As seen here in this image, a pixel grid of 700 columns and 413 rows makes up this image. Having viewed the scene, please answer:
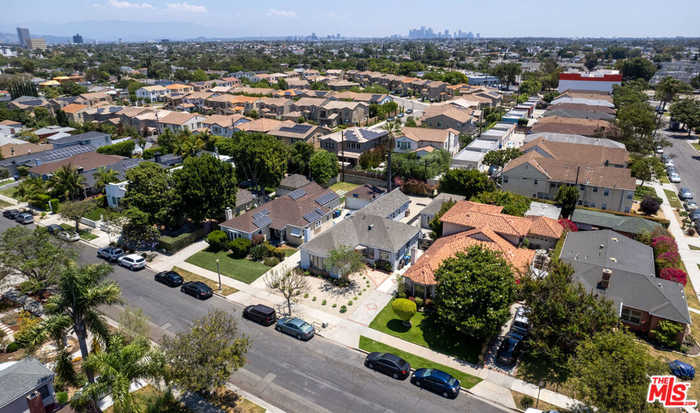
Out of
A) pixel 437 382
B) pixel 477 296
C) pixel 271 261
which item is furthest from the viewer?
pixel 271 261

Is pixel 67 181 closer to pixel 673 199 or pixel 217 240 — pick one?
pixel 217 240

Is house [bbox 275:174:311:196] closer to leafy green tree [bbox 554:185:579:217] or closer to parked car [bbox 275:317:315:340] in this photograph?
parked car [bbox 275:317:315:340]

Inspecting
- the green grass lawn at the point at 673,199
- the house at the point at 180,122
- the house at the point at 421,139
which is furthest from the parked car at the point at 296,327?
the house at the point at 180,122

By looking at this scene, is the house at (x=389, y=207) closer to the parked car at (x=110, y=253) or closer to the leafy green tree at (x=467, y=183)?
the leafy green tree at (x=467, y=183)

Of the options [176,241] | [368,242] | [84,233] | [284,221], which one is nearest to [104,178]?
[84,233]

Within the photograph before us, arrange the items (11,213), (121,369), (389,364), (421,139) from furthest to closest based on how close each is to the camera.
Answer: (421,139), (11,213), (389,364), (121,369)

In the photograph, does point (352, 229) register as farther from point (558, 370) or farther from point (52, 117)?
point (52, 117)

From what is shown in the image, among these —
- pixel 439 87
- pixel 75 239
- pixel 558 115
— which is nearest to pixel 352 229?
pixel 75 239
